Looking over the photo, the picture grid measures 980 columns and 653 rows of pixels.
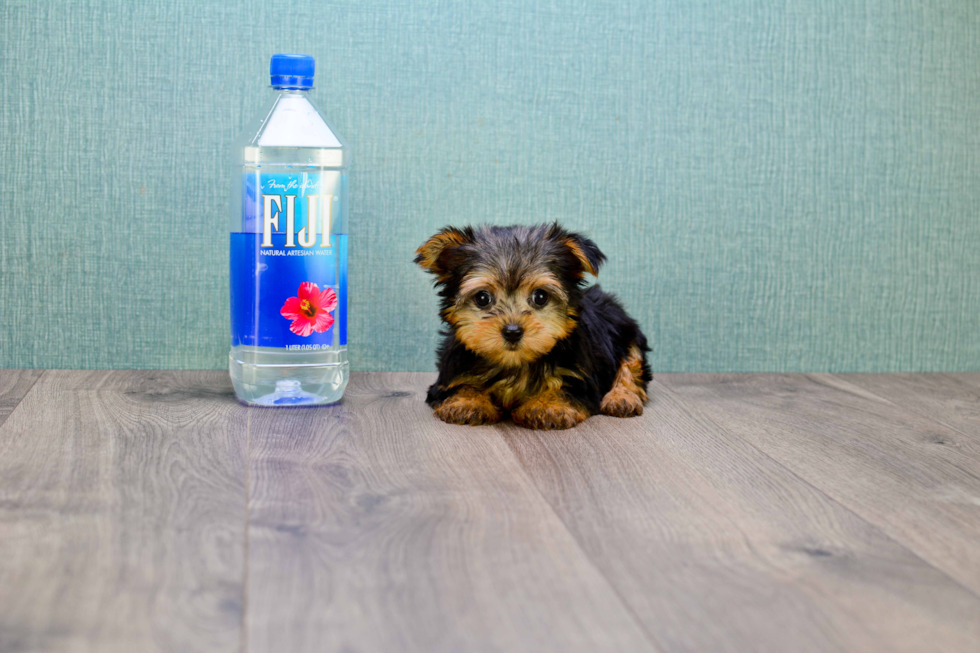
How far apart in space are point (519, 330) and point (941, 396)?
4.02 ft

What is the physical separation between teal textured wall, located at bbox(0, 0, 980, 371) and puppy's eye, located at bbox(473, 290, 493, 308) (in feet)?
1.87

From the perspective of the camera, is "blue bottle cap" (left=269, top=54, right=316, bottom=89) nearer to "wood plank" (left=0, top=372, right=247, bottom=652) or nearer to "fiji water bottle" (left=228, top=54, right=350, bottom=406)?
"fiji water bottle" (left=228, top=54, right=350, bottom=406)

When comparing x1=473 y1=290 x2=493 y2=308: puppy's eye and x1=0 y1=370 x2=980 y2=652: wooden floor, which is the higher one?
x1=473 y1=290 x2=493 y2=308: puppy's eye

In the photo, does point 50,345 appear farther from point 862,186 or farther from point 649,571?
point 862,186

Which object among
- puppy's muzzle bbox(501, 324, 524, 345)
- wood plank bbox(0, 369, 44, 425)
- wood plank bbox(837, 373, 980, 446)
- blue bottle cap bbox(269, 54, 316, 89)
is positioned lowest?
wood plank bbox(0, 369, 44, 425)

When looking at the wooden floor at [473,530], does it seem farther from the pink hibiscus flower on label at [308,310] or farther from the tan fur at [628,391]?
the pink hibiscus flower on label at [308,310]

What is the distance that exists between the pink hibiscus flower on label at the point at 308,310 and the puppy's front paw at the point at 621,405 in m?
0.65

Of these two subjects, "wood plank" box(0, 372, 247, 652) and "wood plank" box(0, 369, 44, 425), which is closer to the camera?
"wood plank" box(0, 372, 247, 652)

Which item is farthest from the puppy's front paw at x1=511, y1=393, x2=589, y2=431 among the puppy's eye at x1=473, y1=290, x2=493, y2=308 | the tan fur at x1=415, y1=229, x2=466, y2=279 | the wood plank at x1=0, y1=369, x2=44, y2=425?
the wood plank at x1=0, y1=369, x2=44, y2=425

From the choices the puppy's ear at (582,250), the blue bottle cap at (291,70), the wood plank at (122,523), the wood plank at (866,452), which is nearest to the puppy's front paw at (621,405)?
the wood plank at (866,452)

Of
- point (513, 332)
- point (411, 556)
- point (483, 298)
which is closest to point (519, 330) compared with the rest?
point (513, 332)

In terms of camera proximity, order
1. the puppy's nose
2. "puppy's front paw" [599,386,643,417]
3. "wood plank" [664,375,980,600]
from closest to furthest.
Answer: "wood plank" [664,375,980,600]
the puppy's nose
"puppy's front paw" [599,386,643,417]

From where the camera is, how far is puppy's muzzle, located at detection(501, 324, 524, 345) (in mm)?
1835

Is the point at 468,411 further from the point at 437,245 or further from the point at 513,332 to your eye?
the point at 437,245
